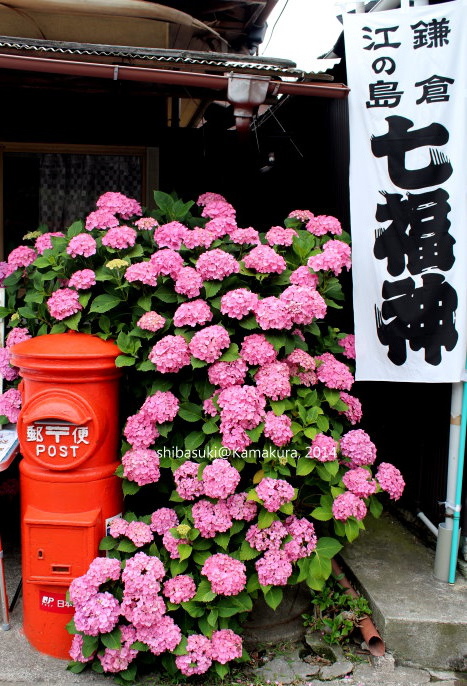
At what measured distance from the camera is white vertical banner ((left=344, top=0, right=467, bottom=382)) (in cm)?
423

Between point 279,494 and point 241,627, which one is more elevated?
point 279,494

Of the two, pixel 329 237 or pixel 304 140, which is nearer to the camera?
pixel 329 237

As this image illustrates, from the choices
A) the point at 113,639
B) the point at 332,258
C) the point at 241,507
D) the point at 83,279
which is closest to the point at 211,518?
Result: the point at 241,507

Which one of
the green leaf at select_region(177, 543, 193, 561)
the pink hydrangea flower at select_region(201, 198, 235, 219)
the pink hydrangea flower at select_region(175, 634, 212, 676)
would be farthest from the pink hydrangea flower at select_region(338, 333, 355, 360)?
the pink hydrangea flower at select_region(175, 634, 212, 676)

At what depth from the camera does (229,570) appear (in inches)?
144

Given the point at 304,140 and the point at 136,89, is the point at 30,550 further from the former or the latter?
the point at 304,140

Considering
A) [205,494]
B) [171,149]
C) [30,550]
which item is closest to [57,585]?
[30,550]

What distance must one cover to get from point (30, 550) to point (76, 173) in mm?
4259

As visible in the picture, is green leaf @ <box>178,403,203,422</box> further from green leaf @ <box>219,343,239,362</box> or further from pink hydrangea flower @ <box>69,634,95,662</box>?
pink hydrangea flower @ <box>69,634,95,662</box>

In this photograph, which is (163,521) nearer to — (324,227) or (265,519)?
(265,519)

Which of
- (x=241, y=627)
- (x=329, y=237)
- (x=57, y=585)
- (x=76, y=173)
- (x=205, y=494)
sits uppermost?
(x=76, y=173)

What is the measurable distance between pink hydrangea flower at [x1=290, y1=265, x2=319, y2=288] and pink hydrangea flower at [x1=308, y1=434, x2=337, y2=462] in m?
1.05

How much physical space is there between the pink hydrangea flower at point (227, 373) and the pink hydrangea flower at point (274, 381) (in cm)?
12

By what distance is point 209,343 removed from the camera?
3.83 m
